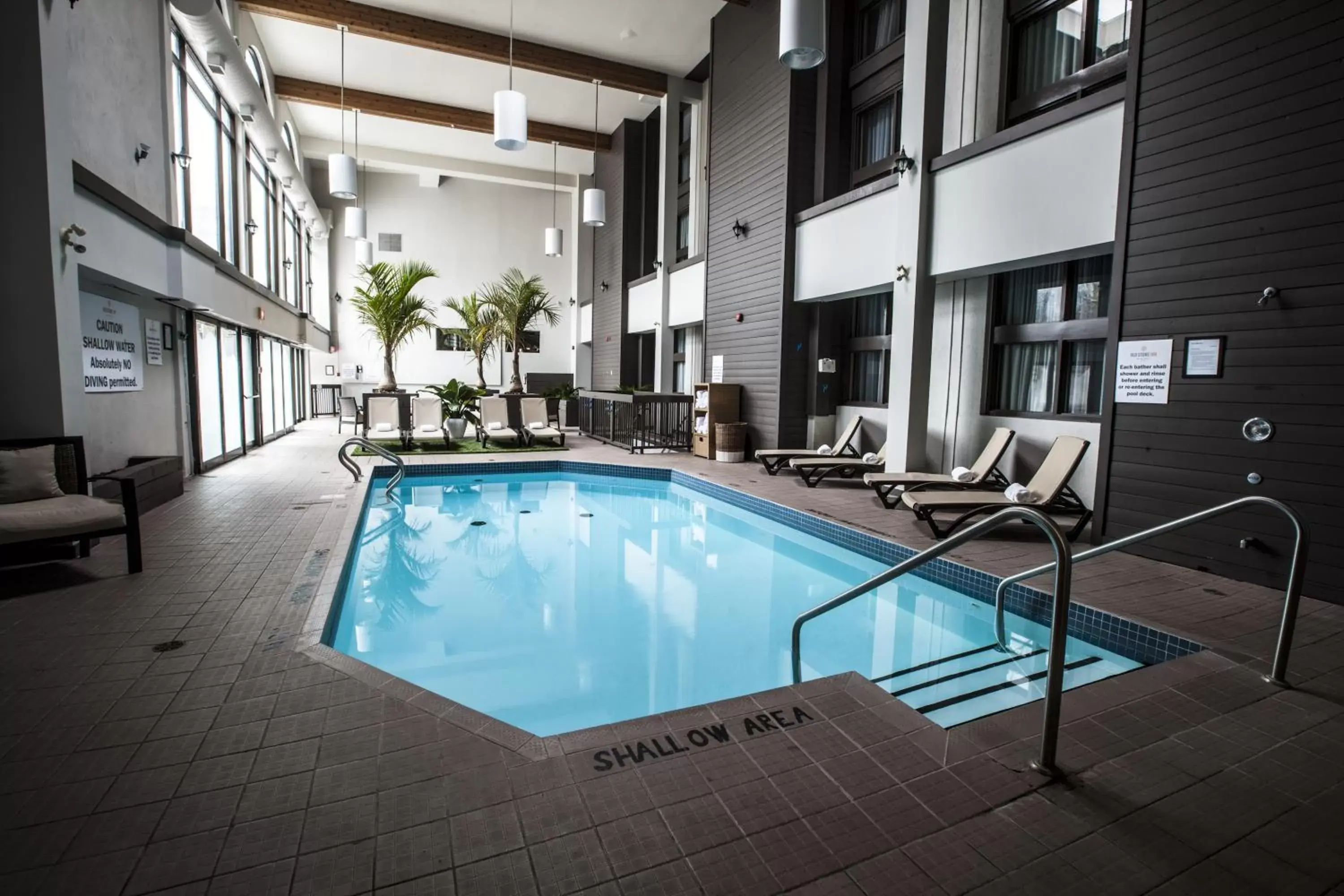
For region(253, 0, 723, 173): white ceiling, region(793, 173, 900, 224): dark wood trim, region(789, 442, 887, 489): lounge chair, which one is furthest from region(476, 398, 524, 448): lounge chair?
region(253, 0, 723, 173): white ceiling

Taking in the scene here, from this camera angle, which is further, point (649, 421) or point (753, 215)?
point (649, 421)

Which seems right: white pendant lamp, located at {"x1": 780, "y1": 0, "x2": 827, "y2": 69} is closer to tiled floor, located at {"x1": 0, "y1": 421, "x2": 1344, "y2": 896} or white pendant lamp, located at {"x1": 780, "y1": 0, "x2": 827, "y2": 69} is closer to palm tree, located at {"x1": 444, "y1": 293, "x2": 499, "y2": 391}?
tiled floor, located at {"x1": 0, "y1": 421, "x2": 1344, "y2": 896}

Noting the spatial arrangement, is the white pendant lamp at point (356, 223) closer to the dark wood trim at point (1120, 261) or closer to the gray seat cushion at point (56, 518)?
the gray seat cushion at point (56, 518)

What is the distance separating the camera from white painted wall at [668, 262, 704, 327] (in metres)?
11.6

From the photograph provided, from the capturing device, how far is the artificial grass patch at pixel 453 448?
1022 centimetres

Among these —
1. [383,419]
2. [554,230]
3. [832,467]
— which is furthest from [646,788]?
[554,230]

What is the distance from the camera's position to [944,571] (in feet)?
14.9

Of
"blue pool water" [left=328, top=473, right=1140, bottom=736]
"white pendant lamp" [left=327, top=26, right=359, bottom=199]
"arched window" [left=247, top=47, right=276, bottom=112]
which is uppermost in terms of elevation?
"arched window" [left=247, top=47, right=276, bottom=112]

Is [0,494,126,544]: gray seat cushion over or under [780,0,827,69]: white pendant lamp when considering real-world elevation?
under

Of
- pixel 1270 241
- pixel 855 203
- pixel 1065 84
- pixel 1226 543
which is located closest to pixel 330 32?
pixel 855 203

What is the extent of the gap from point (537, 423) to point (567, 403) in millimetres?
3761

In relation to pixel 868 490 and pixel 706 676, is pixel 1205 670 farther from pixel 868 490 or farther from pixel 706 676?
pixel 868 490

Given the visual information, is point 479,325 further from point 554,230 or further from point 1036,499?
point 1036,499

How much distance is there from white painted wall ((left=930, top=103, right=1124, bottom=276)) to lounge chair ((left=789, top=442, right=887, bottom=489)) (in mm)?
2265
